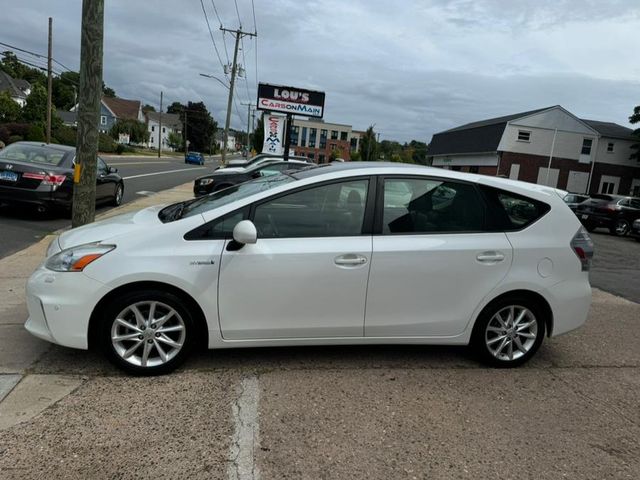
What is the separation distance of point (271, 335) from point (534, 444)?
6.28 feet

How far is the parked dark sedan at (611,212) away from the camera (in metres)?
19.9

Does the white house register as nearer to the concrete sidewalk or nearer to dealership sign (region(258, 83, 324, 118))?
dealership sign (region(258, 83, 324, 118))

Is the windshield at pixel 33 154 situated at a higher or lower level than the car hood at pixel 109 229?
higher

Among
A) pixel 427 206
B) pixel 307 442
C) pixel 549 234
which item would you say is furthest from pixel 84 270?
pixel 549 234

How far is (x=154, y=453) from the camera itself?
2.97 meters

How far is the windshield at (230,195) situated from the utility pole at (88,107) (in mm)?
2975

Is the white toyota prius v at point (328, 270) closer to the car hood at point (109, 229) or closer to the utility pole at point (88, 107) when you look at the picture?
the car hood at point (109, 229)

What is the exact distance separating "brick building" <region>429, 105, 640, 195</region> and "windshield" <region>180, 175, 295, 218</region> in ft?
145

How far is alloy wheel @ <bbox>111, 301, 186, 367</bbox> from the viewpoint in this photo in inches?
147

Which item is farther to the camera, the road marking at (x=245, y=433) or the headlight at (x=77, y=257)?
the headlight at (x=77, y=257)

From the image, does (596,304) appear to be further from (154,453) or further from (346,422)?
(154,453)

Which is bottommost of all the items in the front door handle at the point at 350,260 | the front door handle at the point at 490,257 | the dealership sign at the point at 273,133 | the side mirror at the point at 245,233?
the front door handle at the point at 350,260

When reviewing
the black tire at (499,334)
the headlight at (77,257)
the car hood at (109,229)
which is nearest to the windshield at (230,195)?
the car hood at (109,229)

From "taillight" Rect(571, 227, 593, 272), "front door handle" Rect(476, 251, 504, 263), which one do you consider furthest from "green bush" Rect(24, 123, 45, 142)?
"taillight" Rect(571, 227, 593, 272)
